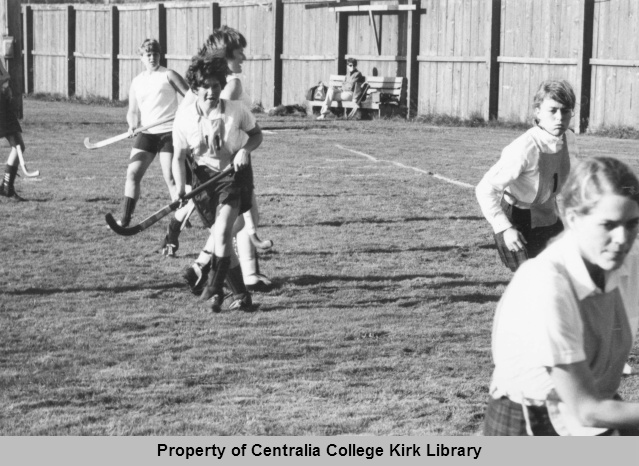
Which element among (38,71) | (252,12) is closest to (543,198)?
(252,12)

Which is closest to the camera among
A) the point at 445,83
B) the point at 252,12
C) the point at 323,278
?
the point at 323,278

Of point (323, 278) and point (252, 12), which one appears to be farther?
point (252, 12)

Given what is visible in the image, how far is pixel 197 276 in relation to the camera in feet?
27.6

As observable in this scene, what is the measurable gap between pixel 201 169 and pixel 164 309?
3.03 feet

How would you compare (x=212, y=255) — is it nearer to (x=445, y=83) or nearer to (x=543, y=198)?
(x=543, y=198)

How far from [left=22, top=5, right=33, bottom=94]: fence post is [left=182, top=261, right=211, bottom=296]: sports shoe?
3517cm

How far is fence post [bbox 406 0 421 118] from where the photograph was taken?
27.0m

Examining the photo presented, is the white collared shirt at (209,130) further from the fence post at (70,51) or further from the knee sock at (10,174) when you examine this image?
the fence post at (70,51)

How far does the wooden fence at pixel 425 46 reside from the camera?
22531 mm

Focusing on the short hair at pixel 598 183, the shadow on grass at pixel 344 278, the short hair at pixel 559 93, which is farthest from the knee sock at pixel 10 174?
the short hair at pixel 598 183

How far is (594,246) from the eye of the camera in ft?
10.3

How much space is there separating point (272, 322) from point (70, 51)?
33478 millimetres

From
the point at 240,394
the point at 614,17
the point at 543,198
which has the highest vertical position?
the point at 614,17

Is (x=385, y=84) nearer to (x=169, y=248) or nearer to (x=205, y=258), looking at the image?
(x=169, y=248)
